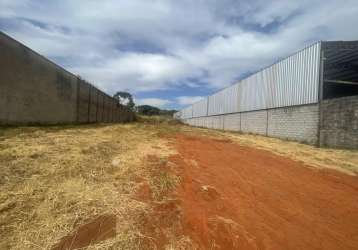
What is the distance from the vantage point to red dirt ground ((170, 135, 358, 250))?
3.76m

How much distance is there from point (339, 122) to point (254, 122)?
33.3ft

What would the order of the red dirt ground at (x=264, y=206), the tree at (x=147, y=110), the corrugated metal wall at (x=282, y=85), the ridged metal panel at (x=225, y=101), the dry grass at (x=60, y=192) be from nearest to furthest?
the dry grass at (x=60, y=192)
the red dirt ground at (x=264, y=206)
the corrugated metal wall at (x=282, y=85)
the ridged metal panel at (x=225, y=101)
the tree at (x=147, y=110)

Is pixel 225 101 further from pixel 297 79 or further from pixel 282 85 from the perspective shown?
pixel 297 79

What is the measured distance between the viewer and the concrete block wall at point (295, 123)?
52.6 feet

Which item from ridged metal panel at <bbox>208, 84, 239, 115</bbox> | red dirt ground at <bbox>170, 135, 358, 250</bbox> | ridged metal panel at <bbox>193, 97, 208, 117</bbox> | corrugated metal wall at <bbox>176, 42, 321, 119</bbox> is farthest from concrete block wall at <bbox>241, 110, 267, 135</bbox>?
ridged metal panel at <bbox>193, 97, 208, 117</bbox>

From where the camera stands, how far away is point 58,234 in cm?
349

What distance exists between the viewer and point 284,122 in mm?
18969

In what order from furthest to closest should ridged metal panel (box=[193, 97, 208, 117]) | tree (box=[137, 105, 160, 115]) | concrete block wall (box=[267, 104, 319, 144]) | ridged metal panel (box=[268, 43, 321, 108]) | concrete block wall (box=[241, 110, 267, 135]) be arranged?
1. tree (box=[137, 105, 160, 115])
2. ridged metal panel (box=[193, 97, 208, 117])
3. concrete block wall (box=[241, 110, 267, 135])
4. ridged metal panel (box=[268, 43, 321, 108])
5. concrete block wall (box=[267, 104, 319, 144])

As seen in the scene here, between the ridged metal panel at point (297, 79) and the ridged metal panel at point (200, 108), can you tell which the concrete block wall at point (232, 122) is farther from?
the ridged metal panel at point (200, 108)

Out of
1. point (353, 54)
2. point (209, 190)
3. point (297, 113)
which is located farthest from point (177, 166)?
point (353, 54)

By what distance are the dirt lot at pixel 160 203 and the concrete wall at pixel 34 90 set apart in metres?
4.31

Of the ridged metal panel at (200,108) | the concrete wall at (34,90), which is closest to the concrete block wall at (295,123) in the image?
the concrete wall at (34,90)

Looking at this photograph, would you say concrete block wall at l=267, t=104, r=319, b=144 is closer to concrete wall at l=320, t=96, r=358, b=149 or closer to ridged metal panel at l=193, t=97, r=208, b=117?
concrete wall at l=320, t=96, r=358, b=149

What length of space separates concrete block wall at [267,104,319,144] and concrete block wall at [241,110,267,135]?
3.50 ft
